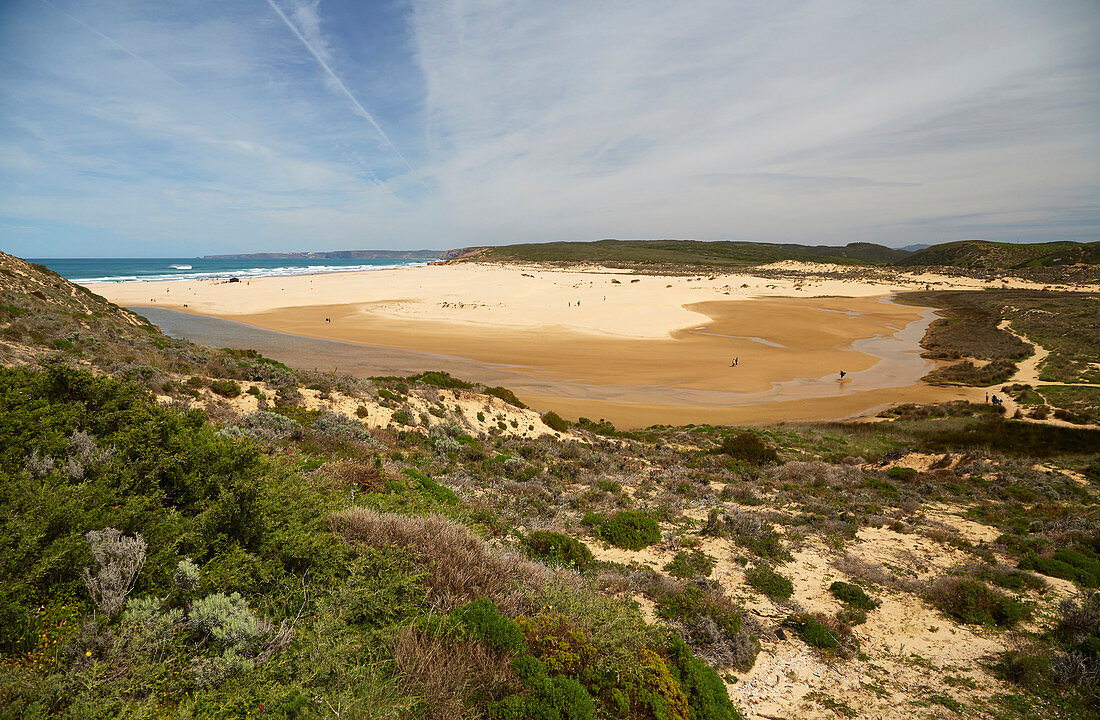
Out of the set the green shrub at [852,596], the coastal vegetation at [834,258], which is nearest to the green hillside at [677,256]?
the coastal vegetation at [834,258]

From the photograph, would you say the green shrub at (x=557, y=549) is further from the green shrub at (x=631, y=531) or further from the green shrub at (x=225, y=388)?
the green shrub at (x=225, y=388)

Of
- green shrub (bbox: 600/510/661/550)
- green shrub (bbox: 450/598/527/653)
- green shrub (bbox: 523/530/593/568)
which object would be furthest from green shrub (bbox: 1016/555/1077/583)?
green shrub (bbox: 450/598/527/653)

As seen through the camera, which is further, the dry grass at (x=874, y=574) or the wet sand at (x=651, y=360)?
the wet sand at (x=651, y=360)

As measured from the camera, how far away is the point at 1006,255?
348 feet

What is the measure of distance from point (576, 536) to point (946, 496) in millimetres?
9906

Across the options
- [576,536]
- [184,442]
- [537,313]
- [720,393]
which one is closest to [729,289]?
[537,313]

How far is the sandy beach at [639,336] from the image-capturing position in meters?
22.6

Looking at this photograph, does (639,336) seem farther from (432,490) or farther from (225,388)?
(432,490)

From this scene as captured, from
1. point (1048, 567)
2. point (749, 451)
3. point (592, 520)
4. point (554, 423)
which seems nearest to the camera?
point (1048, 567)

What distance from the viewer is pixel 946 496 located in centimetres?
1097

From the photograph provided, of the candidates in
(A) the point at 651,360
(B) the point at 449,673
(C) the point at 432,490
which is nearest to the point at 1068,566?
(B) the point at 449,673

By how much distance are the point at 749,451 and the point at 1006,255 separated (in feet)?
461

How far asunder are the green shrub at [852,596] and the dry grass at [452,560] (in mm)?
4510

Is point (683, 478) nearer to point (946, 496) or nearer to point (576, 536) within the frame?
point (576, 536)
